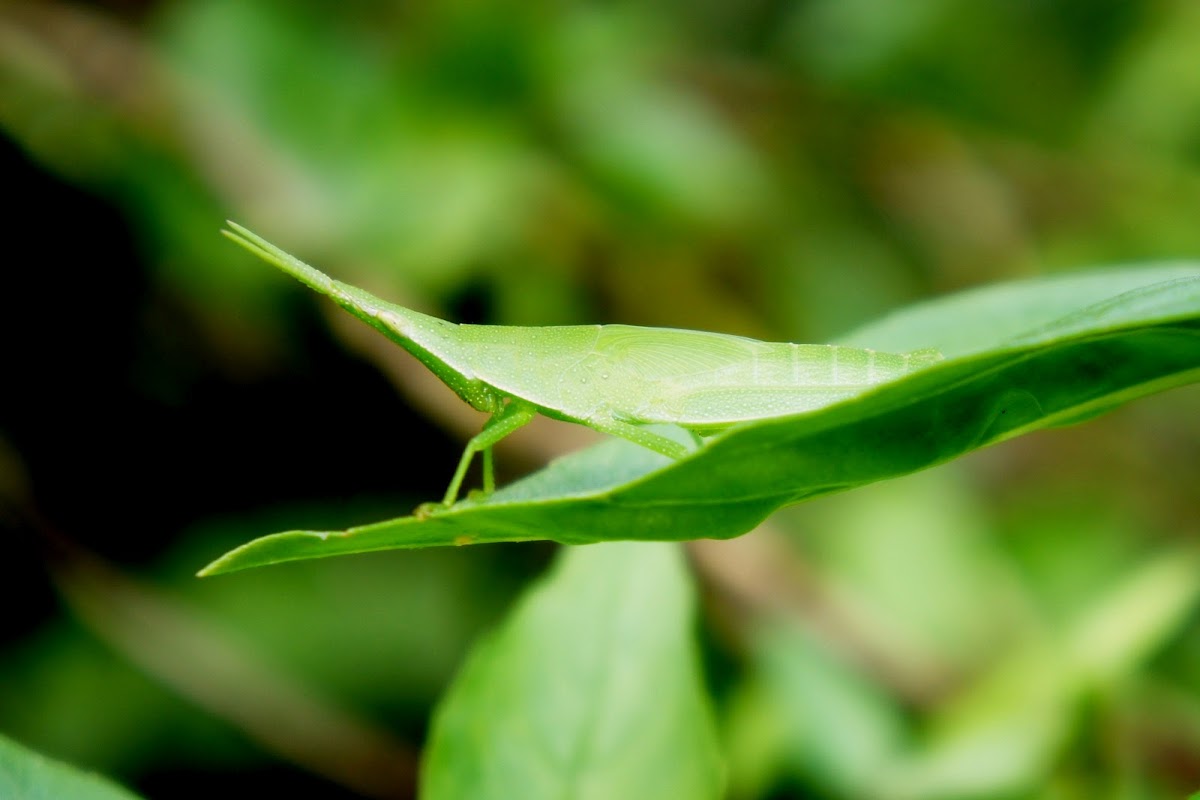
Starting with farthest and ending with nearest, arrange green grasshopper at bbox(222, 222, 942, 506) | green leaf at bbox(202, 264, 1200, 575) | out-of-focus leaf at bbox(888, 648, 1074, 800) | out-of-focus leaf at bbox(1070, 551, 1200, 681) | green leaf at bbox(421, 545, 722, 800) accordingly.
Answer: out-of-focus leaf at bbox(1070, 551, 1200, 681)
out-of-focus leaf at bbox(888, 648, 1074, 800)
green grasshopper at bbox(222, 222, 942, 506)
green leaf at bbox(421, 545, 722, 800)
green leaf at bbox(202, 264, 1200, 575)

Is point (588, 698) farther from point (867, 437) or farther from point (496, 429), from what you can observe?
point (496, 429)

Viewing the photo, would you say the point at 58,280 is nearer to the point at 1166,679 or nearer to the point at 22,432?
the point at 22,432

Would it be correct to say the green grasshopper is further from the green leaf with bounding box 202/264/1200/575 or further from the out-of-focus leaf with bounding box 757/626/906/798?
the out-of-focus leaf with bounding box 757/626/906/798

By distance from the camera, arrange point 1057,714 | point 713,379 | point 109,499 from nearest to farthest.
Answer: point 713,379, point 1057,714, point 109,499

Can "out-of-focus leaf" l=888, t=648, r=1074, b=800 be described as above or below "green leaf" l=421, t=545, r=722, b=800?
above

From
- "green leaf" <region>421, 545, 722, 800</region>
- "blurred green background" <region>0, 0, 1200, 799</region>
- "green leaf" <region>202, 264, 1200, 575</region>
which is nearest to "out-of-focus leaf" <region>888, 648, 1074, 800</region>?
"blurred green background" <region>0, 0, 1200, 799</region>

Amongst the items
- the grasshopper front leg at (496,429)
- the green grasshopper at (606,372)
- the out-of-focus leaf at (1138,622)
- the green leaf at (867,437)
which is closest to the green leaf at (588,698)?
the green leaf at (867,437)

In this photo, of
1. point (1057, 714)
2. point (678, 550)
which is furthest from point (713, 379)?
point (1057, 714)
